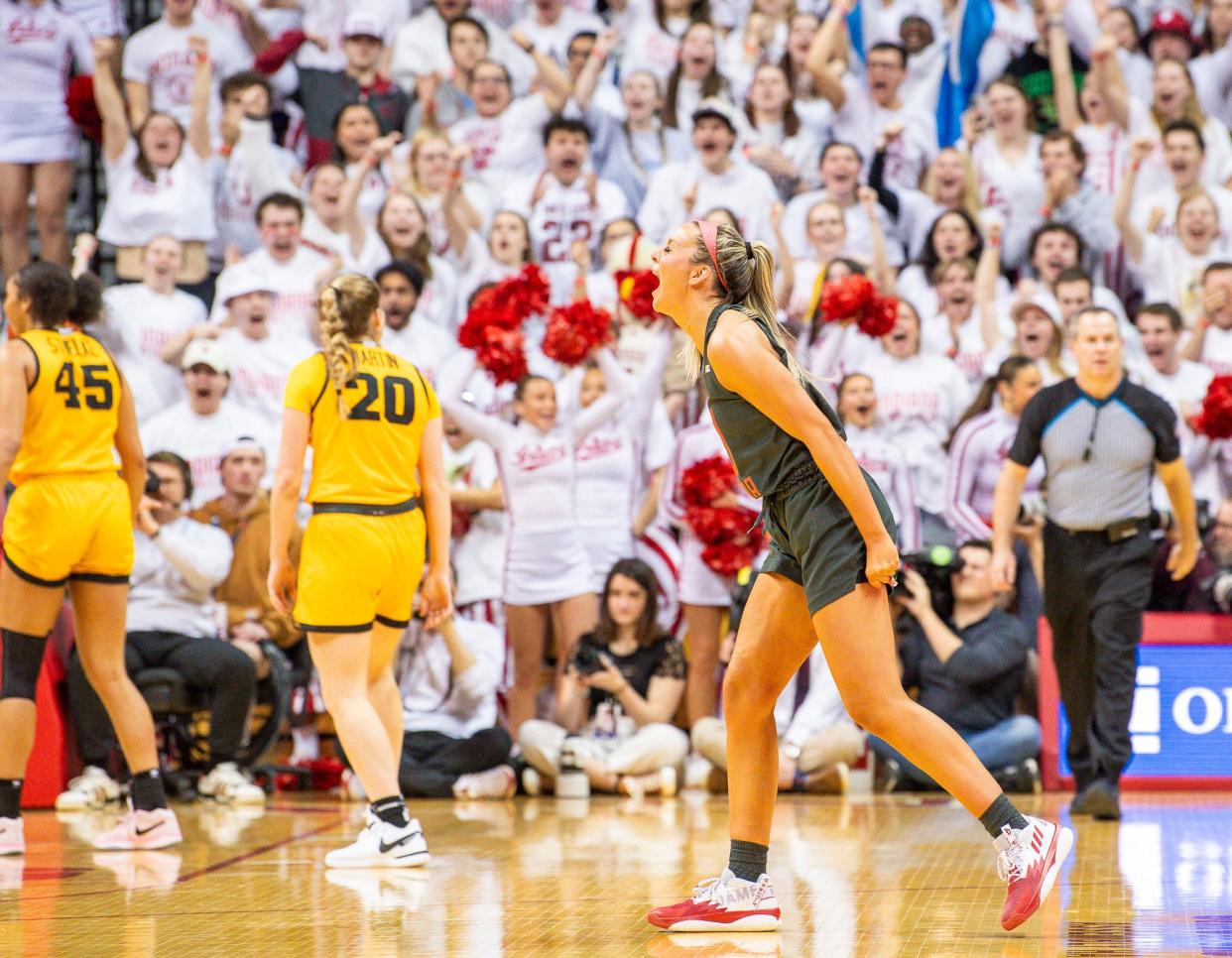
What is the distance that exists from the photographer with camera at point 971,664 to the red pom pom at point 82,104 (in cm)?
669

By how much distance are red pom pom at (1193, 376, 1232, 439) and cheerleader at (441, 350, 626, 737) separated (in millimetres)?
3168

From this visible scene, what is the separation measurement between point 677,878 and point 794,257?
669 cm

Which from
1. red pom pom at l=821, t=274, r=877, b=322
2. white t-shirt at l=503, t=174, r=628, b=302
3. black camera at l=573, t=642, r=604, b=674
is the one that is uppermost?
white t-shirt at l=503, t=174, r=628, b=302

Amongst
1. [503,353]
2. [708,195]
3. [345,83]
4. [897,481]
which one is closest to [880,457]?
[897,481]

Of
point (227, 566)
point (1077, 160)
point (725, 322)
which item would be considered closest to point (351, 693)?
point (725, 322)

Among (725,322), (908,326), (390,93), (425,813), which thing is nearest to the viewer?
(725,322)

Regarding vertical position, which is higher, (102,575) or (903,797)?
(102,575)

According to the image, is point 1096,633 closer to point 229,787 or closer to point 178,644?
point 229,787

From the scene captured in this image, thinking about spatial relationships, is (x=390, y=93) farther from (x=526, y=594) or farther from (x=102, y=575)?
(x=102, y=575)

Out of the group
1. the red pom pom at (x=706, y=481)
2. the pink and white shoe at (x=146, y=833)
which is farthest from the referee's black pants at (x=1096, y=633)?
the pink and white shoe at (x=146, y=833)

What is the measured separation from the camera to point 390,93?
12586 millimetres

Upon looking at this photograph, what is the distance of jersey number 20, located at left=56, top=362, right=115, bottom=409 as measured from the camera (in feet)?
21.0

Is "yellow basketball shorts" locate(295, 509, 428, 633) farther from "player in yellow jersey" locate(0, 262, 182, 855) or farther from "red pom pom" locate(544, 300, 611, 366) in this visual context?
"red pom pom" locate(544, 300, 611, 366)

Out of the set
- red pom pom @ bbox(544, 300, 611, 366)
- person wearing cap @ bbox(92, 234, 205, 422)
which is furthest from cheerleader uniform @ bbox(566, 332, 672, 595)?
person wearing cap @ bbox(92, 234, 205, 422)
